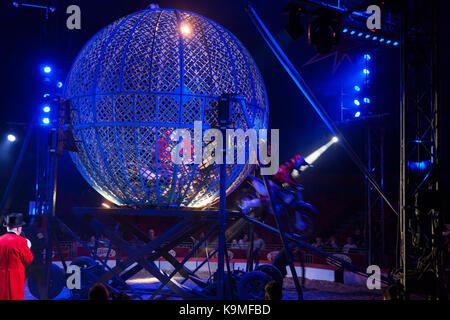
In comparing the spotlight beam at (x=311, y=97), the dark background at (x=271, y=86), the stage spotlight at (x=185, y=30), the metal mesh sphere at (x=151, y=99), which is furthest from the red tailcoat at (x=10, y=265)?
the dark background at (x=271, y=86)

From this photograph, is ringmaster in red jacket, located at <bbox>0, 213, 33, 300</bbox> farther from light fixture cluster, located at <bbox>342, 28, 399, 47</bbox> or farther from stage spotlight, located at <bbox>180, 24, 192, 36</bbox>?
light fixture cluster, located at <bbox>342, 28, 399, 47</bbox>

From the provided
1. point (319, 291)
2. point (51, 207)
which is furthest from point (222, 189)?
point (319, 291)

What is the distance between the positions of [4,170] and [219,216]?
11218mm

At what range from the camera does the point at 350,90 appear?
583 inches

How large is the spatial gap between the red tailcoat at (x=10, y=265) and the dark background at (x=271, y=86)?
661 centimetres

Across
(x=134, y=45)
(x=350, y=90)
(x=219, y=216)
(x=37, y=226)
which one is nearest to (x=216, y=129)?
(x=219, y=216)

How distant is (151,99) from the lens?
626 cm

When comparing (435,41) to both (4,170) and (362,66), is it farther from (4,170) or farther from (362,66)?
(4,170)

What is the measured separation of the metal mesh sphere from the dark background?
6.11m

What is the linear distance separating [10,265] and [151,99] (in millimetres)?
2999

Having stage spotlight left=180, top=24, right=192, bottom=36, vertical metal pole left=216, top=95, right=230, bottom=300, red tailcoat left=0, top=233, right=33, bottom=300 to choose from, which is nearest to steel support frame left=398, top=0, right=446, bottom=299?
vertical metal pole left=216, top=95, right=230, bottom=300

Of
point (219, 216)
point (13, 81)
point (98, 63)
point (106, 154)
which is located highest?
point (13, 81)

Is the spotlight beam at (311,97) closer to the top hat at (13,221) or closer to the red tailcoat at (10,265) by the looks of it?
the top hat at (13,221)
